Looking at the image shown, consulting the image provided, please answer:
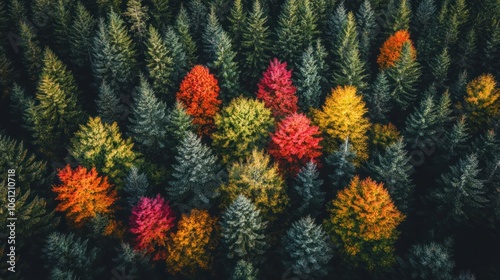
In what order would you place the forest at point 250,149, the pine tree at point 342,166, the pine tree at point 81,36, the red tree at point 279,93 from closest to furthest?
the forest at point 250,149 < the pine tree at point 342,166 < the red tree at point 279,93 < the pine tree at point 81,36

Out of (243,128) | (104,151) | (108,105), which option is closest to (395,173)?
(243,128)

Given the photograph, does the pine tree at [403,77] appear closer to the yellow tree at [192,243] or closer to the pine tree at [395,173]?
the pine tree at [395,173]

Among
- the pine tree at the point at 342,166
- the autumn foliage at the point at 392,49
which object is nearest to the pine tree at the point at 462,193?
the pine tree at the point at 342,166

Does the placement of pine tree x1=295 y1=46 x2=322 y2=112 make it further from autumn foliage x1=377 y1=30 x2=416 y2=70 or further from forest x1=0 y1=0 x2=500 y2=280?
autumn foliage x1=377 y1=30 x2=416 y2=70

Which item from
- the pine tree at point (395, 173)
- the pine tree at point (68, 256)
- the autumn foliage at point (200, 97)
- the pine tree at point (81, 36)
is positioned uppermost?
the pine tree at point (81, 36)

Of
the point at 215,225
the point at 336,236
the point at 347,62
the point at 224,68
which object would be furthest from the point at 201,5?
the point at 336,236

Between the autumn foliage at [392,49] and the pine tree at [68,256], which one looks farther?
the autumn foliage at [392,49]

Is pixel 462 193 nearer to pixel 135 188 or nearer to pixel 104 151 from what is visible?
pixel 135 188

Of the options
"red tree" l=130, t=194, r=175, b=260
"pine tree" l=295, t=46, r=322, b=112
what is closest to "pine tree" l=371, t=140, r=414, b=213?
"pine tree" l=295, t=46, r=322, b=112
